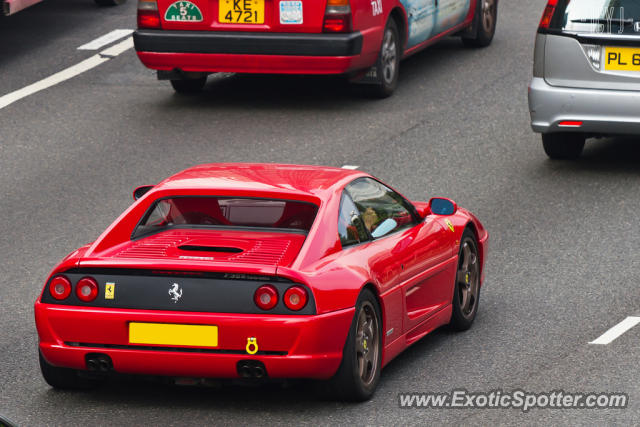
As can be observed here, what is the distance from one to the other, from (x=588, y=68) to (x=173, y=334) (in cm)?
634

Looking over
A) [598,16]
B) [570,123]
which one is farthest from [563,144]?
[598,16]

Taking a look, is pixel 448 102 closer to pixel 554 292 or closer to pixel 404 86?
pixel 404 86

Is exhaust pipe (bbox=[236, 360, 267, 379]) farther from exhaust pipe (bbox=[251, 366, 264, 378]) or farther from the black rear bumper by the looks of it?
the black rear bumper

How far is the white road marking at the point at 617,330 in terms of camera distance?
819 cm

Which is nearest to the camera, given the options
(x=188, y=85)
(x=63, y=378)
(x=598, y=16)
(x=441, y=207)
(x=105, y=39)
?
(x=63, y=378)

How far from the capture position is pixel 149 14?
1405cm

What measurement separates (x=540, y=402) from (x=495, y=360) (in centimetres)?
86

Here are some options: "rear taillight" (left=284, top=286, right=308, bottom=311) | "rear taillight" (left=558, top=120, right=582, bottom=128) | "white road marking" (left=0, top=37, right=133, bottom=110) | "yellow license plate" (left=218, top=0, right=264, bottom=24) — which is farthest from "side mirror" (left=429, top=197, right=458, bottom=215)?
"white road marking" (left=0, top=37, right=133, bottom=110)

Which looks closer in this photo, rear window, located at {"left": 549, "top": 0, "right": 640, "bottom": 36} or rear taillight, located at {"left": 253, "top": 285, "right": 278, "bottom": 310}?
rear taillight, located at {"left": 253, "top": 285, "right": 278, "bottom": 310}

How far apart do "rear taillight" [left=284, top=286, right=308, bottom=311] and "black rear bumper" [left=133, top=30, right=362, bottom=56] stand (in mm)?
7200

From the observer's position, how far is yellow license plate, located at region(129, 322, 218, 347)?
6.71 metres

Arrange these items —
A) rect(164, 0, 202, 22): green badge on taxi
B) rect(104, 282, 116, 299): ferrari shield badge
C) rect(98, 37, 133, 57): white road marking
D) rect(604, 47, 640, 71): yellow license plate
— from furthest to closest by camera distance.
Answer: rect(98, 37, 133, 57): white road marking, rect(164, 0, 202, 22): green badge on taxi, rect(604, 47, 640, 71): yellow license plate, rect(104, 282, 116, 299): ferrari shield badge

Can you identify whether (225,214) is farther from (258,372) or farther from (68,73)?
(68,73)

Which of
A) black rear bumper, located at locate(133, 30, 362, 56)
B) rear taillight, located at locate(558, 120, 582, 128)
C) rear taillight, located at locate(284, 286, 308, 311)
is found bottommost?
rear taillight, located at locate(558, 120, 582, 128)
